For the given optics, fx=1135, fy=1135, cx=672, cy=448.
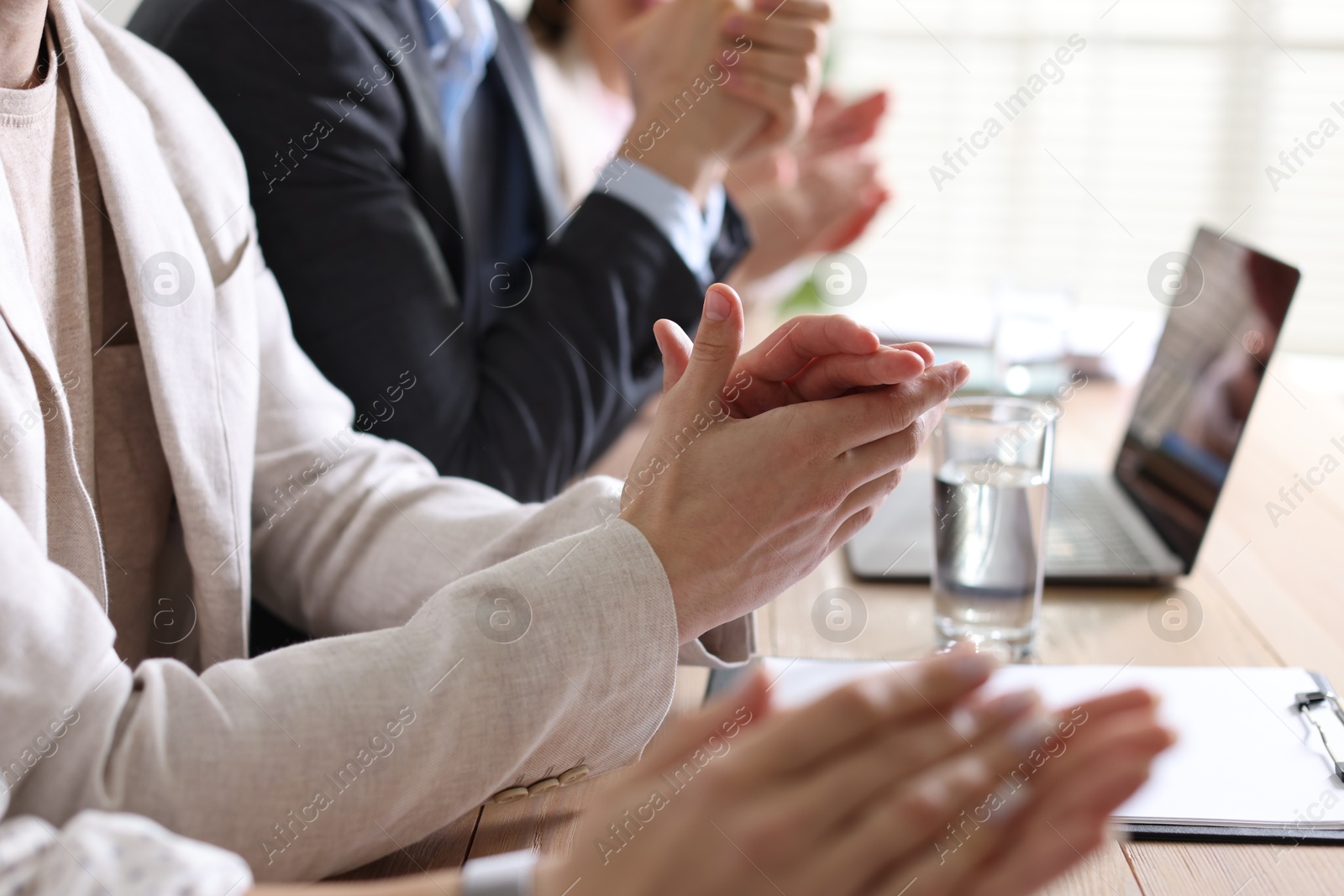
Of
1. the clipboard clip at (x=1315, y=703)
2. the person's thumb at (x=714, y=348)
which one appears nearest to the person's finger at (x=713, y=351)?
the person's thumb at (x=714, y=348)

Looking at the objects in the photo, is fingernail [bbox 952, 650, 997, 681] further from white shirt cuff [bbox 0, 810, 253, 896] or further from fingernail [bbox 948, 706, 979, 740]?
white shirt cuff [bbox 0, 810, 253, 896]

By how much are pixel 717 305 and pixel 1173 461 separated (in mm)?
567

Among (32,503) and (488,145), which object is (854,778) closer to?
(32,503)

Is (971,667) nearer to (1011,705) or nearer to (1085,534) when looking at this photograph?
(1011,705)

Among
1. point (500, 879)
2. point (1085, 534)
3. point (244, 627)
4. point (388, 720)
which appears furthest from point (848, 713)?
point (1085, 534)

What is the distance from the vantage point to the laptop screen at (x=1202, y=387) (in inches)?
34.1

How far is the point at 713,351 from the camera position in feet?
1.97

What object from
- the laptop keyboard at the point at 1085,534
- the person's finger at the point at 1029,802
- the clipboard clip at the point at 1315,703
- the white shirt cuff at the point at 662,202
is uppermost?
the person's finger at the point at 1029,802

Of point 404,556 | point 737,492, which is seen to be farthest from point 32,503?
point 737,492

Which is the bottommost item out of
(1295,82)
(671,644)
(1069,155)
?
(1069,155)

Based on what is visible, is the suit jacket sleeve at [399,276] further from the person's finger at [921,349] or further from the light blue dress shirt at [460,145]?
the person's finger at [921,349]

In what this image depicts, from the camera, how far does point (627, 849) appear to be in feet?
1.17

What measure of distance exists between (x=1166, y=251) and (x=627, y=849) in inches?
132

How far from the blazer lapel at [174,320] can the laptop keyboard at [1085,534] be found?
0.60m
